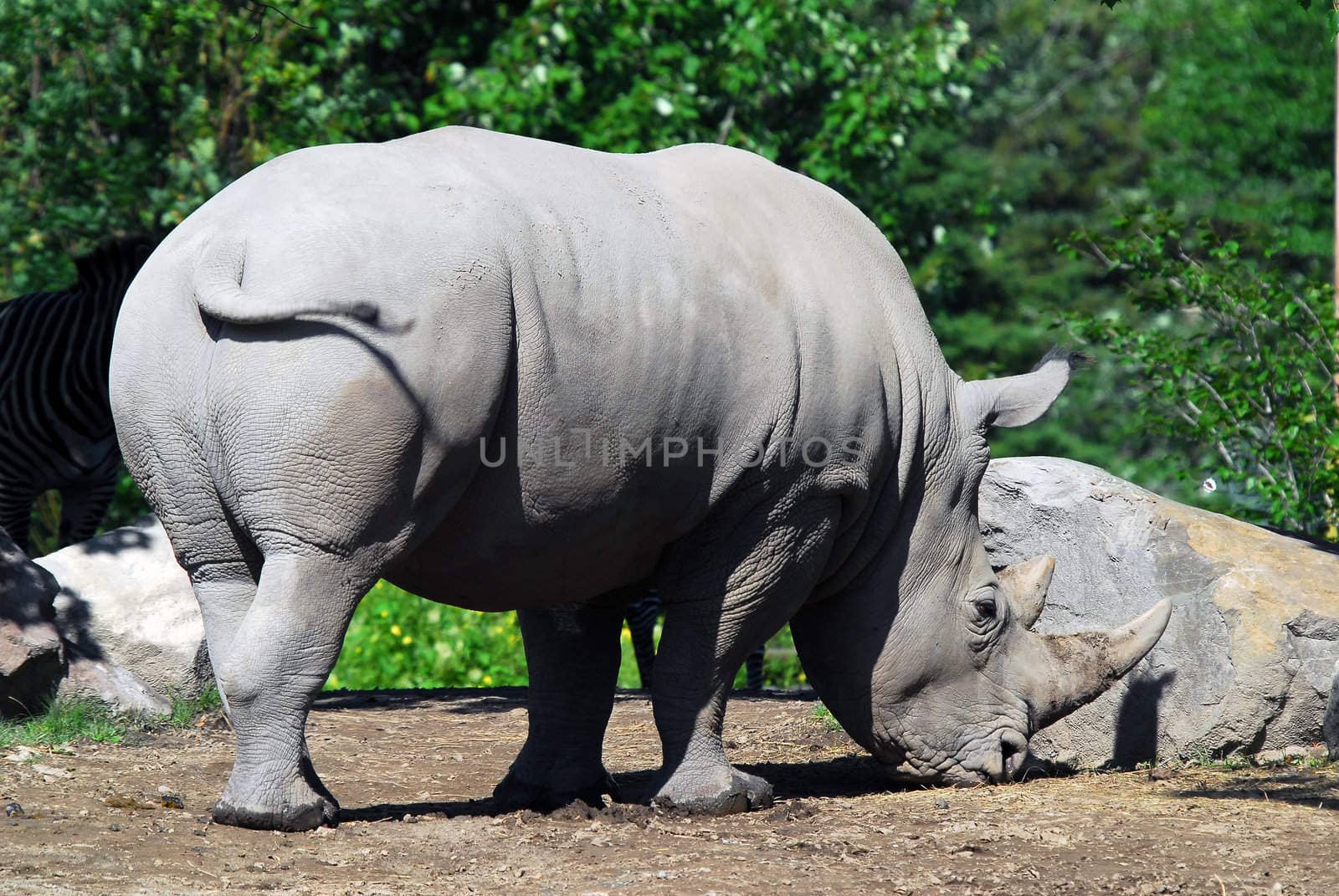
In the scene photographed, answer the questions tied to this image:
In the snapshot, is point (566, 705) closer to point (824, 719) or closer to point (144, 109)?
point (824, 719)

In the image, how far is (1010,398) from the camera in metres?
5.81

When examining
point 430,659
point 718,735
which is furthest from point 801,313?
point 430,659

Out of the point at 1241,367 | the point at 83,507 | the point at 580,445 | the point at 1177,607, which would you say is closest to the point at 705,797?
the point at 580,445

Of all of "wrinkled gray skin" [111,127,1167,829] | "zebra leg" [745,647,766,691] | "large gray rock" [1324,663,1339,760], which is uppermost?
→ "wrinkled gray skin" [111,127,1167,829]

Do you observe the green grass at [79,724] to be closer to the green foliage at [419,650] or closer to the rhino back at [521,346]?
the rhino back at [521,346]

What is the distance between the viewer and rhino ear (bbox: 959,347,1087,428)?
578cm

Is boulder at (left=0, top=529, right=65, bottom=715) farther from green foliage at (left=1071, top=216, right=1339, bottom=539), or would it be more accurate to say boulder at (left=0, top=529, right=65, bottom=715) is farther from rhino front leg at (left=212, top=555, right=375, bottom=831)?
green foliage at (left=1071, top=216, right=1339, bottom=539)

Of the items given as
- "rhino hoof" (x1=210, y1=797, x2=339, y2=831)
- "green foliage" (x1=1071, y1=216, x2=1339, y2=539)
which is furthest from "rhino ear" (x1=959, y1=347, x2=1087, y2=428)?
"green foliage" (x1=1071, y1=216, x2=1339, y2=539)

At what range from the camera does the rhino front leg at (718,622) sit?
5223 millimetres

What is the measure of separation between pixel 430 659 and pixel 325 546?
22.3 ft

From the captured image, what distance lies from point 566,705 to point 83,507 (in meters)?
4.80

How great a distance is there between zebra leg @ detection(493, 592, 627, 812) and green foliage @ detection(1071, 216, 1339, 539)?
→ 13.4ft

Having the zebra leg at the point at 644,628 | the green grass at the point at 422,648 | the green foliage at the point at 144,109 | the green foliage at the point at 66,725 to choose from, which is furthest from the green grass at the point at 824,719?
the green foliage at the point at 144,109

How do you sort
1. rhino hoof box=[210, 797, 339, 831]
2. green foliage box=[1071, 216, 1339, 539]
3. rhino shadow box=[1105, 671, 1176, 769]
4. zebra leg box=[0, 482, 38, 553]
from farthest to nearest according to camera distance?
zebra leg box=[0, 482, 38, 553]
green foliage box=[1071, 216, 1339, 539]
rhino shadow box=[1105, 671, 1176, 769]
rhino hoof box=[210, 797, 339, 831]
